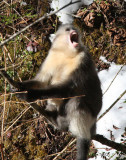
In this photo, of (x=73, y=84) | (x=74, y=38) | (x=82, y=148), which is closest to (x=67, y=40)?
(x=74, y=38)

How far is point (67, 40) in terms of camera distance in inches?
109

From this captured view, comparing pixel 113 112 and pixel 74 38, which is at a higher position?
pixel 74 38

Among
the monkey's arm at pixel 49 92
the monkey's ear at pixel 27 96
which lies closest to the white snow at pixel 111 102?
the monkey's arm at pixel 49 92

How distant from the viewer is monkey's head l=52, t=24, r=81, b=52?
2641 millimetres

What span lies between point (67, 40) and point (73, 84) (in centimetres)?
66

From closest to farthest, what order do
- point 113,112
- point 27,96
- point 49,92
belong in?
point 27,96 < point 49,92 < point 113,112

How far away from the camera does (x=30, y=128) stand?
13.8ft

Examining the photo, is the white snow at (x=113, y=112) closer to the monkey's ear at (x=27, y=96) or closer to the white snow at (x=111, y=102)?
the white snow at (x=111, y=102)

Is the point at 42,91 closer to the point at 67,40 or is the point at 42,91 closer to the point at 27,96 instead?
the point at 27,96

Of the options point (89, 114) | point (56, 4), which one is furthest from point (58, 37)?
point (56, 4)

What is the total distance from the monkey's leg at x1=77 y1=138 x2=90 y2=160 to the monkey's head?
1.27 metres

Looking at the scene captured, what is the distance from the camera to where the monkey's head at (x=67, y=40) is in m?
2.64

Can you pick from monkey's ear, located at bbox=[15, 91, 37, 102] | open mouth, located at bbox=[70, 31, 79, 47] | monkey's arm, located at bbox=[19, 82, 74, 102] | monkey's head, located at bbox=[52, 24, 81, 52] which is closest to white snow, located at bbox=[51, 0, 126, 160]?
monkey's head, located at bbox=[52, 24, 81, 52]

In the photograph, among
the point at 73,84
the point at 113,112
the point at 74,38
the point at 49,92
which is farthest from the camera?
the point at 113,112
